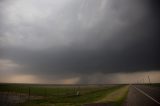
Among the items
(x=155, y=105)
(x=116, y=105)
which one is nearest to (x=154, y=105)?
(x=155, y=105)

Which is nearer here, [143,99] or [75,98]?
[143,99]

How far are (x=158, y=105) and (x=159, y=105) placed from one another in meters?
0.12

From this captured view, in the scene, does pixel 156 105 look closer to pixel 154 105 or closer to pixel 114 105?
pixel 154 105

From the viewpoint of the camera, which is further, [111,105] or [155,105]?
[111,105]

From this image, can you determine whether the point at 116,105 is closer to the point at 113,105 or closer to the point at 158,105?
the point at 113,105

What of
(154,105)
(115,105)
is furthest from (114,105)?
(154,105)

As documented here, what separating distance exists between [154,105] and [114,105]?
664cm

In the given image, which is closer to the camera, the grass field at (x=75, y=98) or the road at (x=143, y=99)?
the road at (x=143, y=99)

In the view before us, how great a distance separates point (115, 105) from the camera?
1095 inches

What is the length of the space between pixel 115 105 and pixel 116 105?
0.14 meters

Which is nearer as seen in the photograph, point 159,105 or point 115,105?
point 159,105

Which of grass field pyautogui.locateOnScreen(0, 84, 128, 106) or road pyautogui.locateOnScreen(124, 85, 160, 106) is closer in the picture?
road pyautogui.locateOnScreen(124, 85, 160, 106)

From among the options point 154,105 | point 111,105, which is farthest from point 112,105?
point 154,105

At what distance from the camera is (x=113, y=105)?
27719 millimetres
